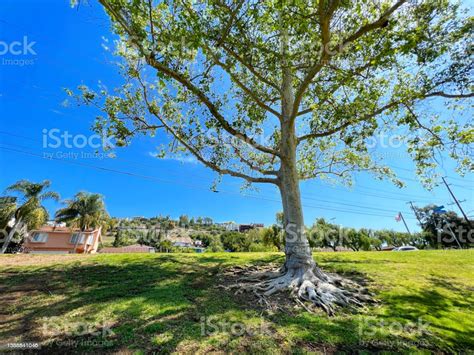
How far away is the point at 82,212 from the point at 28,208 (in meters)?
10.8

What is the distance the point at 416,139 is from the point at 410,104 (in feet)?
4.90

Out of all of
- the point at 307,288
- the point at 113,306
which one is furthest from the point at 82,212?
the point at 307,288

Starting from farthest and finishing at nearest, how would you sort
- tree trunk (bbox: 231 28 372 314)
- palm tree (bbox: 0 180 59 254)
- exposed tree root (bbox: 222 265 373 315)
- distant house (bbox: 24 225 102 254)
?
distant house (bbox: 24 225 102 254) → palm tree (bbox: 0 180 59 254) → tree trunk (bbox: 231 28 372 314) → exposed tree root (bbox: 222 265 373 315)

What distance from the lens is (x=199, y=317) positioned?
432 cm

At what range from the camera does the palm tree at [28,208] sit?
2284cm

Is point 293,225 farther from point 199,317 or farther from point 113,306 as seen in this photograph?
point 113,306

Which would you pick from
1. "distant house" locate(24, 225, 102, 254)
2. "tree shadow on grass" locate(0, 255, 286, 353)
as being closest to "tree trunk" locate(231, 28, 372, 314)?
"tree shadow on grass" locate(0, 255, 286, 353)

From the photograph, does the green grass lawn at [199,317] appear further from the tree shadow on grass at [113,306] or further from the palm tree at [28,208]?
the palm tree at [28,208]

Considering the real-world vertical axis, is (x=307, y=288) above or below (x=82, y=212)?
below

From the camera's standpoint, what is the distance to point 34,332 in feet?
11.8

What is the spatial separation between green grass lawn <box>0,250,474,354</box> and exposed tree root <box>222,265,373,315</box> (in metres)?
0.38

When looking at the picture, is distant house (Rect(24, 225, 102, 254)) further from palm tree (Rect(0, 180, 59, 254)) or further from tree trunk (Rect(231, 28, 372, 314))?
tree trunk (Rect(231, 28, 372, 314))

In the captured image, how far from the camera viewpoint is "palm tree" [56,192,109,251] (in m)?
33.1

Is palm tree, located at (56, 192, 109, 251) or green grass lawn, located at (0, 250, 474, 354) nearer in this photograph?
green grass lawn, located at (0, 250, 474, 354)
